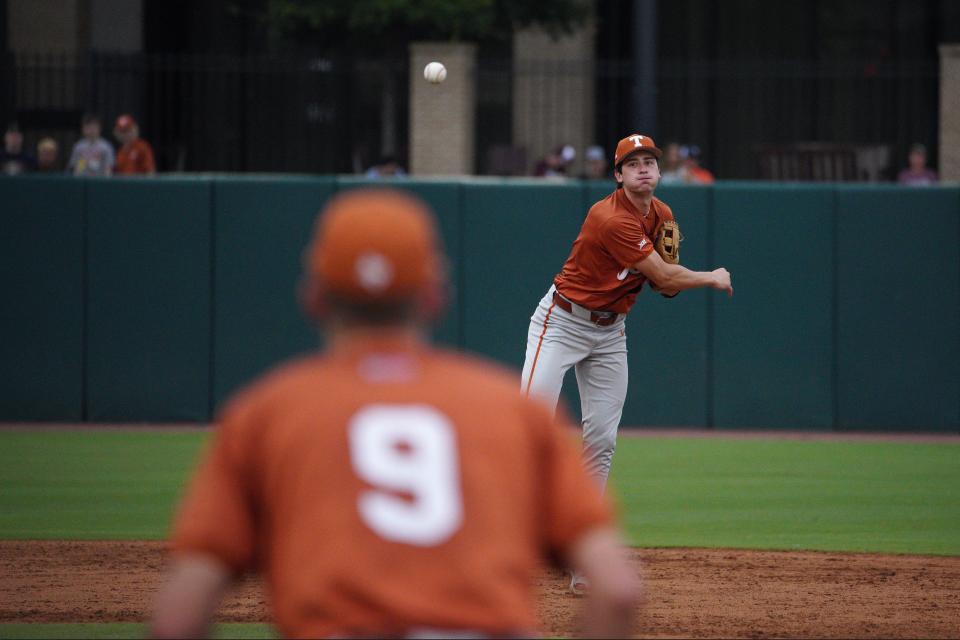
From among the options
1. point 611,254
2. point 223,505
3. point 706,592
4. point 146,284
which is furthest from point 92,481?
point 223,505

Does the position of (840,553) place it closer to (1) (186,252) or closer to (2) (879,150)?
(1) (186,252)

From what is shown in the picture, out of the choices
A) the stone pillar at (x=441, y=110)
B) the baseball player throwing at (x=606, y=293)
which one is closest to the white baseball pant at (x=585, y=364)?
the baseball player throwing at (x=606, y=293)

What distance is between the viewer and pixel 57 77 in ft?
75.3

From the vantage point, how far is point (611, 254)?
25.7 ft

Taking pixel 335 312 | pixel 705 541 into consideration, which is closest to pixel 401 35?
pixel 705 541

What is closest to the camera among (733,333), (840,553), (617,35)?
(840,553)

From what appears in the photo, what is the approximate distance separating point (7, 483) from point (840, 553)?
19.7 feet

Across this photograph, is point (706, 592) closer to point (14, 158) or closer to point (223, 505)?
point (223, 505)

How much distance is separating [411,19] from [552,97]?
4.09m

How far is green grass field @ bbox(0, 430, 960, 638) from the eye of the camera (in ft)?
29.9

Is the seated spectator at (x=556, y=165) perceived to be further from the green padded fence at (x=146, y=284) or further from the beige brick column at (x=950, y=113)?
the green padded fence at (x=146, y=284)

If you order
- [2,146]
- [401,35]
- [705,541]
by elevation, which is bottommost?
[705,541]

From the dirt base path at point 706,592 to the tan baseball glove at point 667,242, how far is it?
1.69 m

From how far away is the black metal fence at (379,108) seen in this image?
60.6 feet
